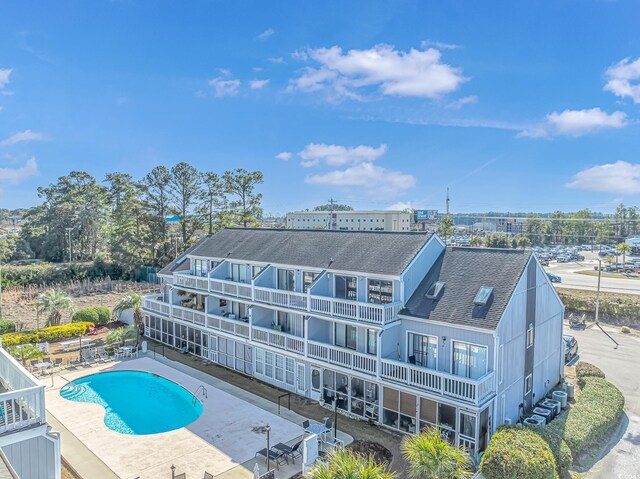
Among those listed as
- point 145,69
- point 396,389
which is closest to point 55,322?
point 145,69

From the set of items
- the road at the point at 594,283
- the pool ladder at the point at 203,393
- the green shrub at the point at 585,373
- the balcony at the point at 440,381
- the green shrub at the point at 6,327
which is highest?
the balcony at the point at 440,381

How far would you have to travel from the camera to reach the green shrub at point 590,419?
14.5 metres

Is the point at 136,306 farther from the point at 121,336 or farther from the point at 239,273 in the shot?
the point at 239,273

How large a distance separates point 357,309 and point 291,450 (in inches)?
228

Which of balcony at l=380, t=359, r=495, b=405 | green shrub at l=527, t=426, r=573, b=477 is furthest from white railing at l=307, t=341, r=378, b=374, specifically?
green shrub at l=527, t=426, r=573, b=477

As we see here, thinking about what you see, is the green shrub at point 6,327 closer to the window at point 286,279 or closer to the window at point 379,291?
the window at point 286,279

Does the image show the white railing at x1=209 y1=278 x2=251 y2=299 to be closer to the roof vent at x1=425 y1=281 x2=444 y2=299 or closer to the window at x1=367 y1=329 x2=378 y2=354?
the window at x1=367 y1=329 x2=378 y2=354

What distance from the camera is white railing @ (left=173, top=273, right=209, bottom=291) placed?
81.0 feet

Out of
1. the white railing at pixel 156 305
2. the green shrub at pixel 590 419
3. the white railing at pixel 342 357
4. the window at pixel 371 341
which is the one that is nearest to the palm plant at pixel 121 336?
the white railing at pixel 156 305

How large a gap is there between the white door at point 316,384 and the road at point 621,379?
34.1 ft

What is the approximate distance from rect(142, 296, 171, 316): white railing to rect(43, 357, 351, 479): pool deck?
7553 millimetres

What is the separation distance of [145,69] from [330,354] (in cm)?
2416

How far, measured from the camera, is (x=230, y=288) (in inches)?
899

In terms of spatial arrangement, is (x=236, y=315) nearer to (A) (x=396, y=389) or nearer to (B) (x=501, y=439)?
(A) (x=396, y=389)
